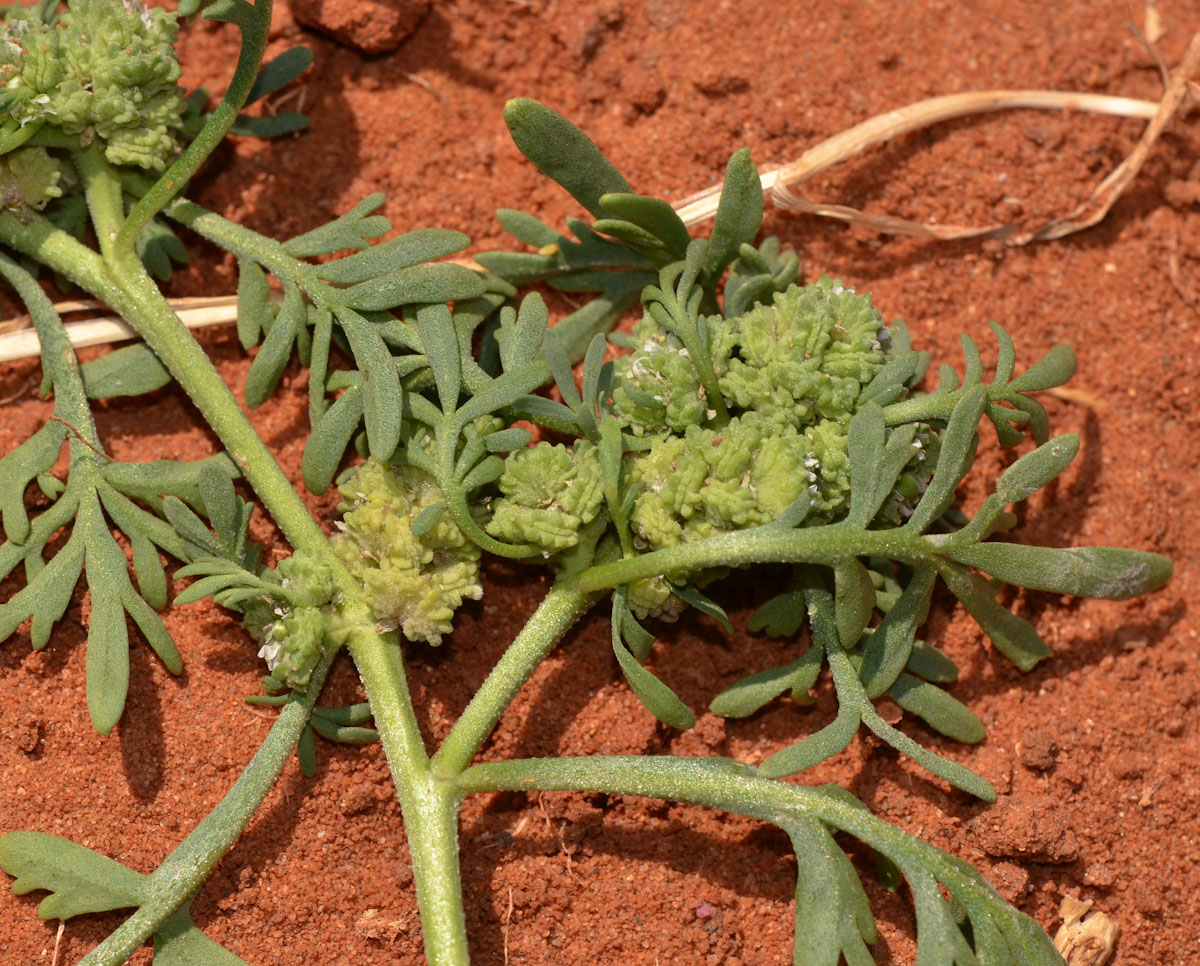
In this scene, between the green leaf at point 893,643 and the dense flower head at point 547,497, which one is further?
the green leaf at point 893,643

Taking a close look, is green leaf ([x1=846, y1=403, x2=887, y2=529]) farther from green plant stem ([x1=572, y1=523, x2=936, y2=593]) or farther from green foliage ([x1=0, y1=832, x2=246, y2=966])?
green foliage ([x1=0, y1=832, x2=246, y2=966])

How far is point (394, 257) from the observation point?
2830 mm

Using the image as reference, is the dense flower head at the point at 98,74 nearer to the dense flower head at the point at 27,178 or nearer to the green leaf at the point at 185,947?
the dense flower head at the point at 27,178

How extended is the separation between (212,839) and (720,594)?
1.28m

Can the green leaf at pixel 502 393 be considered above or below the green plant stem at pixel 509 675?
above

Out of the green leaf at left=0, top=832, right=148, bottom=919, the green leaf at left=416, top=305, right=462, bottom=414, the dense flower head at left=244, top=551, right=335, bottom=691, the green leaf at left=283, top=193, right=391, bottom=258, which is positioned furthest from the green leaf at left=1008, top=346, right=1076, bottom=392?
the green leaf at left=0, top=832, right=148, bottom=919

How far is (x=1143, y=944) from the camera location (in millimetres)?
2836

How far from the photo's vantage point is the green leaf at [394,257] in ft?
9.28

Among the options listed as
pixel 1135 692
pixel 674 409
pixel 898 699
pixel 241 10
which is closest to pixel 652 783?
A: pixel 898 699

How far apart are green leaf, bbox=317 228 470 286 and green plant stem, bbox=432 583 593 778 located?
82 centimetres

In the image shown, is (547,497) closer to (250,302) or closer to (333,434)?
(333,434)

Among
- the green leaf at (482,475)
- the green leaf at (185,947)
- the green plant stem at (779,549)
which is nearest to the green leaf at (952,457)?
the green plant stem at (779,549)

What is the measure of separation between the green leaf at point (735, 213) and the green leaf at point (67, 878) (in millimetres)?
1854

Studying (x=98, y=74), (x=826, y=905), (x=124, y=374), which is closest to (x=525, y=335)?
(x=124, y=374)
